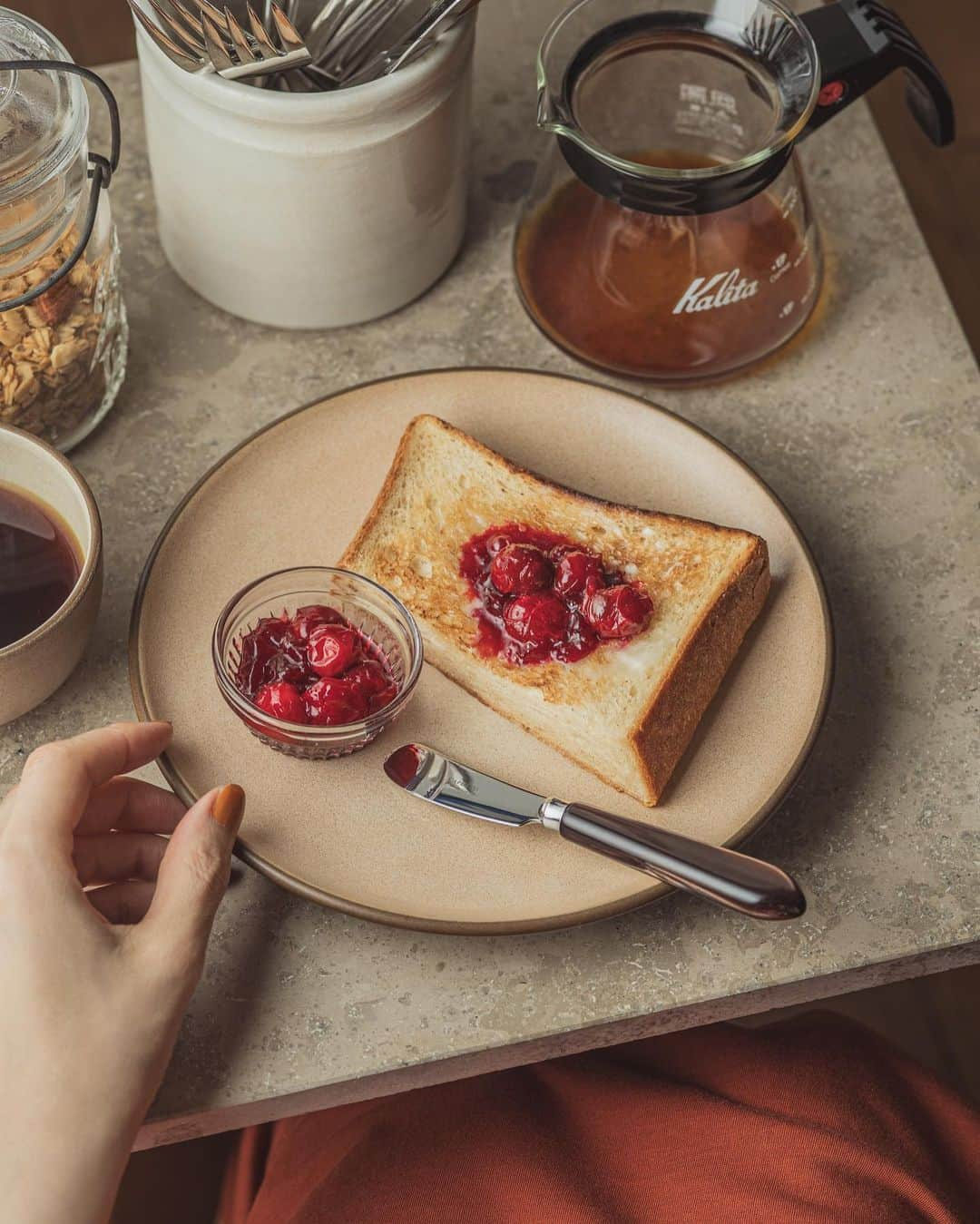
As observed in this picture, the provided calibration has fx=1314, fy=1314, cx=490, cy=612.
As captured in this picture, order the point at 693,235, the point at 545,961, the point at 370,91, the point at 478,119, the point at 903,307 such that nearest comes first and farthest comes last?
the point at 545,961, the point at 370,91, the point at 693,235, the point at 903,307, the point at 478,119

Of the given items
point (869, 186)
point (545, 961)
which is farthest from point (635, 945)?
point (869, 186)

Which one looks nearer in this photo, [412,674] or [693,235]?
[412,674]

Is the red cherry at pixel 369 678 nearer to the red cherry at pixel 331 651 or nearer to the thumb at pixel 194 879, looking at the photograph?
the red cherry at pixel 331 651

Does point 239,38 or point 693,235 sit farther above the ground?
point 239,38

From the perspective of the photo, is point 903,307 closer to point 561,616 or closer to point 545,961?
point 561,616

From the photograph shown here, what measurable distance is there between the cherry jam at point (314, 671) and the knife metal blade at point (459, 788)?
52mm

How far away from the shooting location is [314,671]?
44.1 inches

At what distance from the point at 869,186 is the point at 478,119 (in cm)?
47

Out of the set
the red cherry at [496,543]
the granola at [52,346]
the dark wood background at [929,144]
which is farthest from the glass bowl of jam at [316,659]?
the dark wood background at [929,144]

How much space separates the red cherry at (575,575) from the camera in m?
1.15

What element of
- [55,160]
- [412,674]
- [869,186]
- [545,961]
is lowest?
[545,961]

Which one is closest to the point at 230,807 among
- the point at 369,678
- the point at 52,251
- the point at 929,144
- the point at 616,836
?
the point at 369,678

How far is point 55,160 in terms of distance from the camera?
3.59 ft

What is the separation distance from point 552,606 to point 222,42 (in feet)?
1.88
